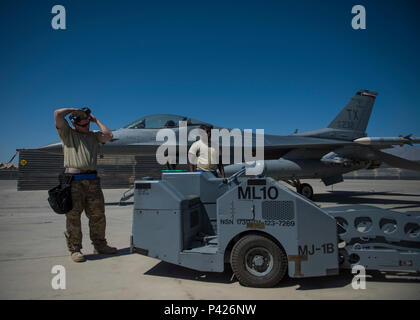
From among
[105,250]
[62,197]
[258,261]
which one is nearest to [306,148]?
[258,261]

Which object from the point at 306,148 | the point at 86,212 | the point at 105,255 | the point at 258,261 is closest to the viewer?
the point at 258,261

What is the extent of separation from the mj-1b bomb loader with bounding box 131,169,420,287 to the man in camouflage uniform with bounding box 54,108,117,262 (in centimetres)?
119

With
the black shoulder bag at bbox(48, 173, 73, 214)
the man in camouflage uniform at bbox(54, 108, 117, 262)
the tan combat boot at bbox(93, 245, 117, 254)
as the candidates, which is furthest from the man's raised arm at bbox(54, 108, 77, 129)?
the tan combat boot at bbox(93, 245, 117, 254)

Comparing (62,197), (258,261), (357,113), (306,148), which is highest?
(357,113)

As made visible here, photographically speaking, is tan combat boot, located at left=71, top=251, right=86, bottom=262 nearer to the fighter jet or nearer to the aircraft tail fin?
the fighter jet

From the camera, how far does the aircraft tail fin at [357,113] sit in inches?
593

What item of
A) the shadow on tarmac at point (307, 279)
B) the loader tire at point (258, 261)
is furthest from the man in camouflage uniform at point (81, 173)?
the loader tire at point (258, 261)

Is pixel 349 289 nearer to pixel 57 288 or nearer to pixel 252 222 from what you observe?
pixel 252 222

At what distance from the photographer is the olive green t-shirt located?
13.4 ft

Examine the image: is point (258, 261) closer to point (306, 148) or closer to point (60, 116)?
point (60, 116)

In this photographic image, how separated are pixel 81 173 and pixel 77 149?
1.29 ft

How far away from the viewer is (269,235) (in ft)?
9.92

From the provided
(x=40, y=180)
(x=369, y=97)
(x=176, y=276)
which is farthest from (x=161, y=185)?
(x=40, y=180)

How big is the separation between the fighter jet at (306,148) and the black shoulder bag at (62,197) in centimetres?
642
